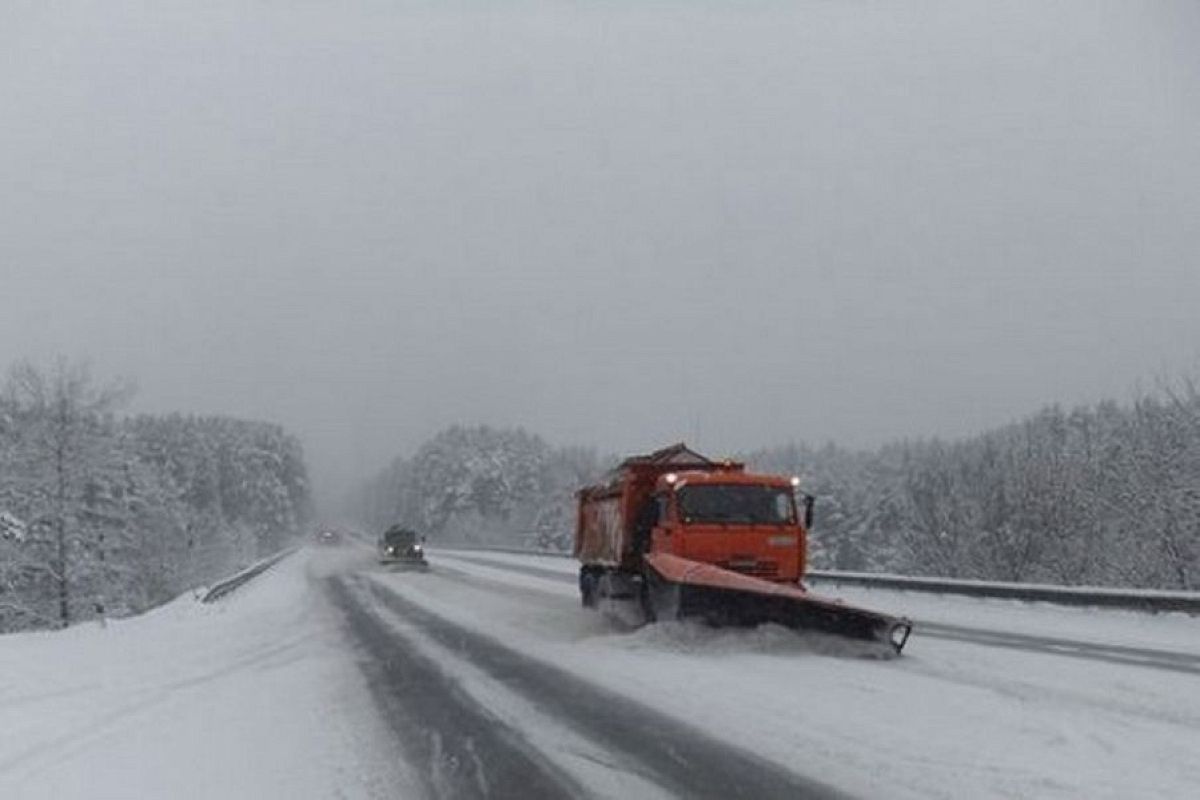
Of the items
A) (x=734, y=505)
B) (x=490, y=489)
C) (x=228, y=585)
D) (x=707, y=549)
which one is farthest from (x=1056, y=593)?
(x=490, y=489)

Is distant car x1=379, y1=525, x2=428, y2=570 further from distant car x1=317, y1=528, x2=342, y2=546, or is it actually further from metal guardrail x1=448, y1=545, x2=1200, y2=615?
distant car x1=317, y1=528, x2=342, y2=546

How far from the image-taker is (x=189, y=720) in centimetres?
1158

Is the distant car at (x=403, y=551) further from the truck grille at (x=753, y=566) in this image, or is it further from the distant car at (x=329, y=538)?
the distant car at (x=329, y=538)

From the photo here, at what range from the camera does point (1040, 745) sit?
8836 mm

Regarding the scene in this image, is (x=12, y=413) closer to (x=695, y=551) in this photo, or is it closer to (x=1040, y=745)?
→ (x=695, y=551)

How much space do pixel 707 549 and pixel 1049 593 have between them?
7053 mm

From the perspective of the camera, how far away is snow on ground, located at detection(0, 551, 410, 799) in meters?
8.56

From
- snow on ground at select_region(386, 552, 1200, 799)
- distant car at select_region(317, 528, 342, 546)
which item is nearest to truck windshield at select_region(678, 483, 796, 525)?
snow on ground at select_region(386, 552, 1200, 799)

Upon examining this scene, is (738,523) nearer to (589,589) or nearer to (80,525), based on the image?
(589,589)

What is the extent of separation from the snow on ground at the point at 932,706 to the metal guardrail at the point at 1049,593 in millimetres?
350

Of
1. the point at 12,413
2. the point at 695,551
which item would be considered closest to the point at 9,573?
the point at 12,413

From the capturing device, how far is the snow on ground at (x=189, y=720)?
337 inches

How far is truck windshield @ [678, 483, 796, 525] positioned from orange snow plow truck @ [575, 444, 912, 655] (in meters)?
0.01

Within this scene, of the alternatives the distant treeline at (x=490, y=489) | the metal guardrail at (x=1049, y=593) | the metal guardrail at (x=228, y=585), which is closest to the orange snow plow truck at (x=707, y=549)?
the metal guardrail at (x=1049, y=593)
